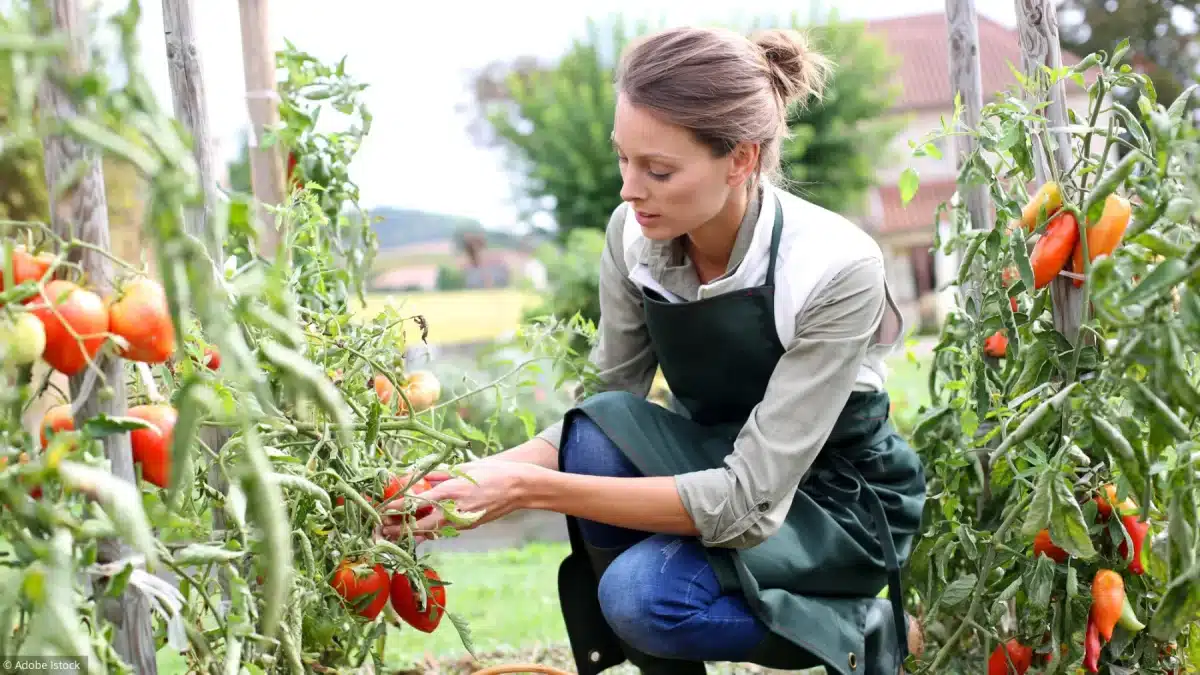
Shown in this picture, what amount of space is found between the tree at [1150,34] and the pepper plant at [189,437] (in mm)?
3605

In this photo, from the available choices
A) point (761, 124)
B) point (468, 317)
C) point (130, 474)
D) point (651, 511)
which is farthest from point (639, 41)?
point (468, 317)

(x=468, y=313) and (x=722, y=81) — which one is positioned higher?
(x=722, y=81)

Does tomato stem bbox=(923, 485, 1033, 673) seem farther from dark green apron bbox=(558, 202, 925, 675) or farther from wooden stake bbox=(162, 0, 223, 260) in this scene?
wooden stake bbox=(162, 0, 223, 260)

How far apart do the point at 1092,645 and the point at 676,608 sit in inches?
20.3

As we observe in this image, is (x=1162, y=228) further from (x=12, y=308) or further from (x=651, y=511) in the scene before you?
(x=12, y=308)

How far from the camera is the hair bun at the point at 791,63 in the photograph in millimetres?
1696

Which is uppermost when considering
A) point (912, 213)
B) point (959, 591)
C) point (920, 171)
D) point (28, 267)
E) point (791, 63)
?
point (791, 63)

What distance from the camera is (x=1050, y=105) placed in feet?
5.10

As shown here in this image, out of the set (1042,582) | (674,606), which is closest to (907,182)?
(1042,582)

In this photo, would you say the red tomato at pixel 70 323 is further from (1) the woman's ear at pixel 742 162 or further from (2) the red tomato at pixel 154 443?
(1) the woman's ear at pixel 742 162

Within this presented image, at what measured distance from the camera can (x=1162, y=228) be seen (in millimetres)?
1421

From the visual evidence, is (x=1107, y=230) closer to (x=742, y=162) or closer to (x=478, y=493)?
(x=742, y=162)

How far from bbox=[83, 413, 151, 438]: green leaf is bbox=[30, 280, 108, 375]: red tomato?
0.05 m

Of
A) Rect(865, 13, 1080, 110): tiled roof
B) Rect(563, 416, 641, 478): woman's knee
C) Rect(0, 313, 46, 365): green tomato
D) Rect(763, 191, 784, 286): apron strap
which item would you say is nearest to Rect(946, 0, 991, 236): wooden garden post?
Rect(763, 191, 784, 286): apron strap
